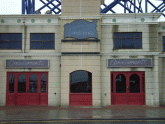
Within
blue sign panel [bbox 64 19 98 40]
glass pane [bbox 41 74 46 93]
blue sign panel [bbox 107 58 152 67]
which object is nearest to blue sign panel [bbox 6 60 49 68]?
glass pane [bbox 41 74 46 93]

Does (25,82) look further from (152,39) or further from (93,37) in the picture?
(152,39)

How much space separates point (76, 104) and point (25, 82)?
4.13 m

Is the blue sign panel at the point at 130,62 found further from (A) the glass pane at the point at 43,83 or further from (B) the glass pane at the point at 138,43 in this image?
(A) the glass pane at the point at 43,83

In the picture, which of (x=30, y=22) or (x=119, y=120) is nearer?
(x=119, y=120)

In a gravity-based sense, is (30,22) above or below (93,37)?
above

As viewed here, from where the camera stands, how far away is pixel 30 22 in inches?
666

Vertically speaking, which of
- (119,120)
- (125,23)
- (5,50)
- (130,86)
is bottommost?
(119,120)

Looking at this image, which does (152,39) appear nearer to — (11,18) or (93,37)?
(93,37)

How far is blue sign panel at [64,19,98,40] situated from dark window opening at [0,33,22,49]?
3640mm

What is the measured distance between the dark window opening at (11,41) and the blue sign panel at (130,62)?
6797 millimetres

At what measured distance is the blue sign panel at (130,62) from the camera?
16.3m

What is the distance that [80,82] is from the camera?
1623 cm

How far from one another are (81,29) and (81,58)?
2070 millimetres

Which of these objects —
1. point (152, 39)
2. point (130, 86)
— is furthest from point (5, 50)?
point (152, 39)
